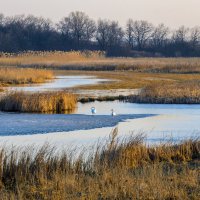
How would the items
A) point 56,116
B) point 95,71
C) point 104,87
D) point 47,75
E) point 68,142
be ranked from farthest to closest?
point 95,71, point 47,75, point 104,87, point 56,116, point 68,142

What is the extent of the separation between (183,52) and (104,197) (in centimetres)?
7113

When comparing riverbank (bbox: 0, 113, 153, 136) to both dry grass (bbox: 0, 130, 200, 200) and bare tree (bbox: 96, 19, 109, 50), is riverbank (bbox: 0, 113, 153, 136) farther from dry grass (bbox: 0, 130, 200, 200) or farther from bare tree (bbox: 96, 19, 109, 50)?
bare tree (bbox: 96, 19, 109, 50)

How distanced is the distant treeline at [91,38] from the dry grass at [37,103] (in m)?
51.7

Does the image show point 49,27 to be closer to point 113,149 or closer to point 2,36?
point 2,36

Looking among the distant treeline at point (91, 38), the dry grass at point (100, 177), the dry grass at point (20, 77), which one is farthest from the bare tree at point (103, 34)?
the dry grass at point (100, 177)

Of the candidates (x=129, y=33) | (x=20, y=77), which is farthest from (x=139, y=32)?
(x=20, y=77)

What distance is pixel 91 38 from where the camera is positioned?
8819 cm

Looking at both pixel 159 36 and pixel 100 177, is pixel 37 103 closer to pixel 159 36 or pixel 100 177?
pixel 100 177

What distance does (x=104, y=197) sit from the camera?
7.34 meters

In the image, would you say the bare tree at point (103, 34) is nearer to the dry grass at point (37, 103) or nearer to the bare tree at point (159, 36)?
the bare tree at point (159, 36)

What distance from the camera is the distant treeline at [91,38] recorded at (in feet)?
253

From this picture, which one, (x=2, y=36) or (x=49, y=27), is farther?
(x=49, y=27)

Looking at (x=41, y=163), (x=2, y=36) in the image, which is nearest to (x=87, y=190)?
(x=41, y=163)

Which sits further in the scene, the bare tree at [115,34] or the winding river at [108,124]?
the bare tree at [115,34]
